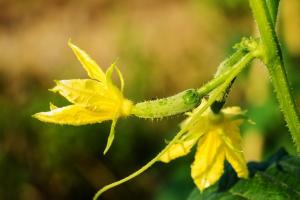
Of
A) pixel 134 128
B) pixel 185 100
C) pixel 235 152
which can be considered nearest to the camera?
pixel 185 100

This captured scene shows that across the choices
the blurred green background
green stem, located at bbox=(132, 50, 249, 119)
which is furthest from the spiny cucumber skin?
the blurred green background

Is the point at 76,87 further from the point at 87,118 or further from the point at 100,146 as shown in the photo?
the point at 100,146

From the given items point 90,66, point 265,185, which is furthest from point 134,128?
point 90,66

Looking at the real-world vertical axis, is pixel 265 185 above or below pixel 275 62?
below

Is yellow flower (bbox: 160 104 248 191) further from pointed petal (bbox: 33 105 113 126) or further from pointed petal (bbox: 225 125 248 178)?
pointed petal (bbox: 33 105 113 126)

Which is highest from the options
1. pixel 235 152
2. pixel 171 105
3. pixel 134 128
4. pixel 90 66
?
pixel 90 66

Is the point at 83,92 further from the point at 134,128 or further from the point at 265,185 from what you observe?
the point at 134,128
